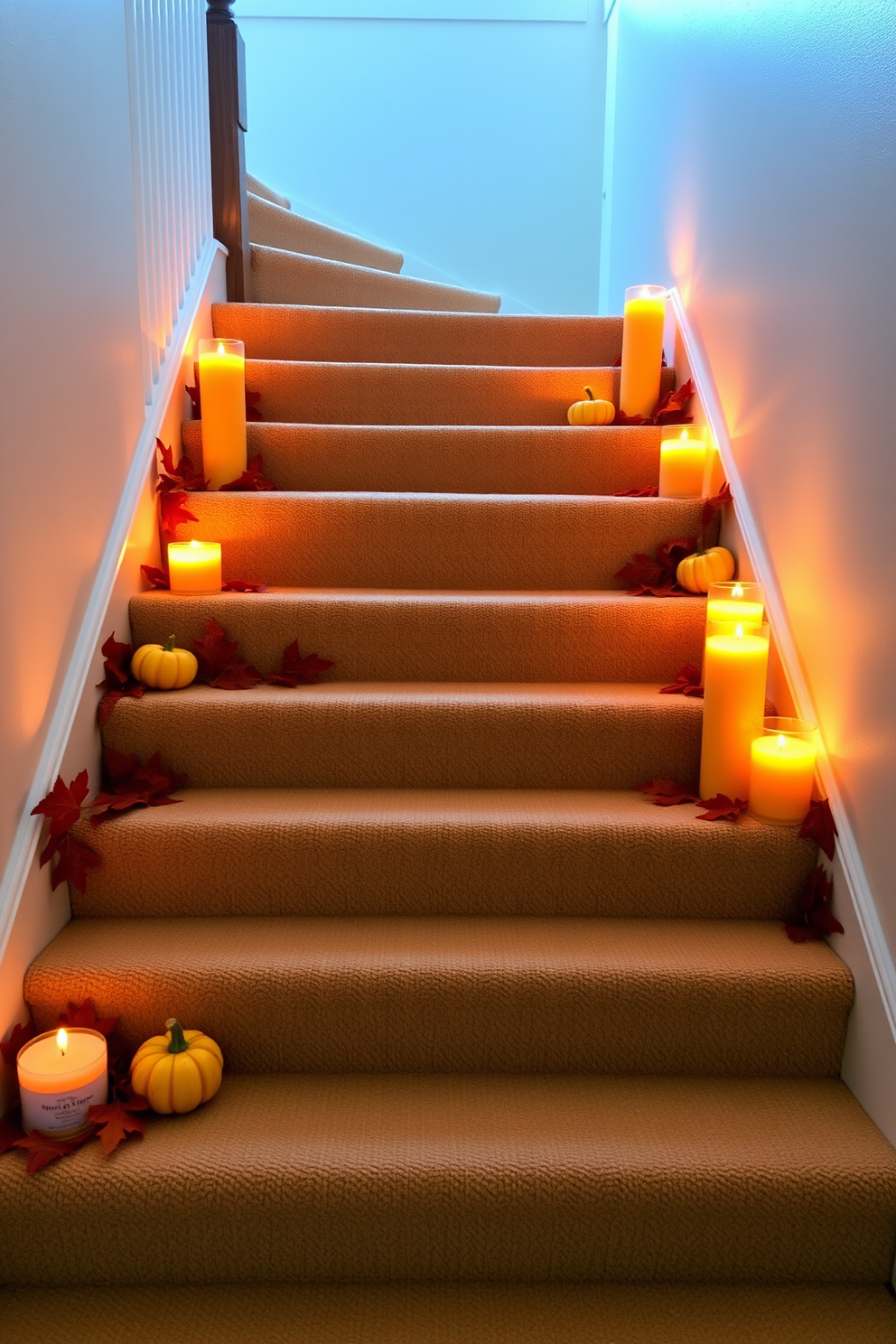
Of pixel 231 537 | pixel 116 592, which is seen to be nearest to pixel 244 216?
pixel 231 537

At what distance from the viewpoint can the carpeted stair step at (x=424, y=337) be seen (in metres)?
2.74

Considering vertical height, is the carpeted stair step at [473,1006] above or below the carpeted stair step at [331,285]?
→ below

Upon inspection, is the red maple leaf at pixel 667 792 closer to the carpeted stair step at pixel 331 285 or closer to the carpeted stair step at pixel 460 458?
the carpeted stair step at pixel 460 458

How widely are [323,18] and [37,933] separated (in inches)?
162

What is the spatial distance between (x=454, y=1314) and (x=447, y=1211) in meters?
0.11

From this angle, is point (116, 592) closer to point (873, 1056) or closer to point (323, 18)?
point (873, 1056)

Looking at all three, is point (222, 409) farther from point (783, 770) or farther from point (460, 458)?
point (783, 770)

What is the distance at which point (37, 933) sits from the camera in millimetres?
1500

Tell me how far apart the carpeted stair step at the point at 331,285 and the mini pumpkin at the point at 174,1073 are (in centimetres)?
235

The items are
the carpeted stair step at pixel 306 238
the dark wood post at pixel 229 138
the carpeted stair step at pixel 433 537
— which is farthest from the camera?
the carpeted stair step at pixel 306 238

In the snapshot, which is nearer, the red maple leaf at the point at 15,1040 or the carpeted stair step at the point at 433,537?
the red maple leaf at the point at 15,1040

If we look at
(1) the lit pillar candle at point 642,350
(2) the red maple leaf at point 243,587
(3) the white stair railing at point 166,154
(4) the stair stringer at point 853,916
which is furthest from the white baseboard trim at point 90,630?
(4) the stair stringer at point 853,916

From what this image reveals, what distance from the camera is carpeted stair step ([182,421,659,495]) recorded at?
7.84 ft

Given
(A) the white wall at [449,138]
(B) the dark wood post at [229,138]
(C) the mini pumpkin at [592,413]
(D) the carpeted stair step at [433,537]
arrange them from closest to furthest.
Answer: (D) the carpeted stair step at [433,537] → (C) the mini pumpkin at [592,413] → (B) the dark wood post at [229,138] → (A) the white wall at [449,138]
